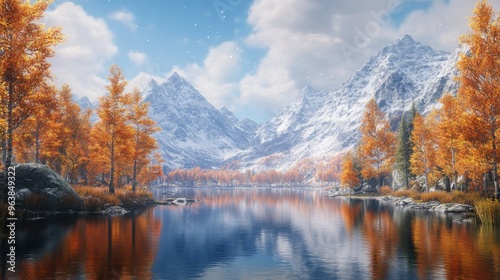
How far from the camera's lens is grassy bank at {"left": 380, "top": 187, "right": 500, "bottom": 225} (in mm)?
26328

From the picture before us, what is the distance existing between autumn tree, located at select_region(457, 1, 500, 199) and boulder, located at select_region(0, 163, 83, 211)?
3614 centimetres

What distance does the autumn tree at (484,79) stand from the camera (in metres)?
28.4

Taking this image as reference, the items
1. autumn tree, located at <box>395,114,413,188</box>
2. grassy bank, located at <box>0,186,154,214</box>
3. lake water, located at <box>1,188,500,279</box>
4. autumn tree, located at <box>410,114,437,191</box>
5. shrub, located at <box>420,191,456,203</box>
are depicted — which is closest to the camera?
lake water, located at <box>1,188,500,279</box>

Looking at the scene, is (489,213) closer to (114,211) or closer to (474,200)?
(474,200)

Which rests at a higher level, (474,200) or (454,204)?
(474,200)

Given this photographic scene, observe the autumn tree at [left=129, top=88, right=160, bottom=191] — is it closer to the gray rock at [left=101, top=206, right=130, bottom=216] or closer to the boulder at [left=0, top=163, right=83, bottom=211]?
the gray rock at [left=101, top=206, right=130, bottom=216]

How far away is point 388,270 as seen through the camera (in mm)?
14742

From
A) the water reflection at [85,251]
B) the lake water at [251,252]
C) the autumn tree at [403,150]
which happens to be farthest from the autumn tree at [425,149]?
the water reflection at [85,251]

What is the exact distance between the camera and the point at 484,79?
29.4m

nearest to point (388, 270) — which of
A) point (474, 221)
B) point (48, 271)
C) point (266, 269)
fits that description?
point (266, 269)

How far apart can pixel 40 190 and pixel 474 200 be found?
136 ft

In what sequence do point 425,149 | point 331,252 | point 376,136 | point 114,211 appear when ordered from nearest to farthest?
point 331,252, point 114,211, point 425,149, point 376,136

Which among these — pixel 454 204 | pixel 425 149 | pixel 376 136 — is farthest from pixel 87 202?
pixel 376 136

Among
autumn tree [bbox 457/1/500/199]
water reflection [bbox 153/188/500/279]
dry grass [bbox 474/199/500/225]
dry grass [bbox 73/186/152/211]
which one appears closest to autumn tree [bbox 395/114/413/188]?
autumn tree [bbox 457/1/500/199]
